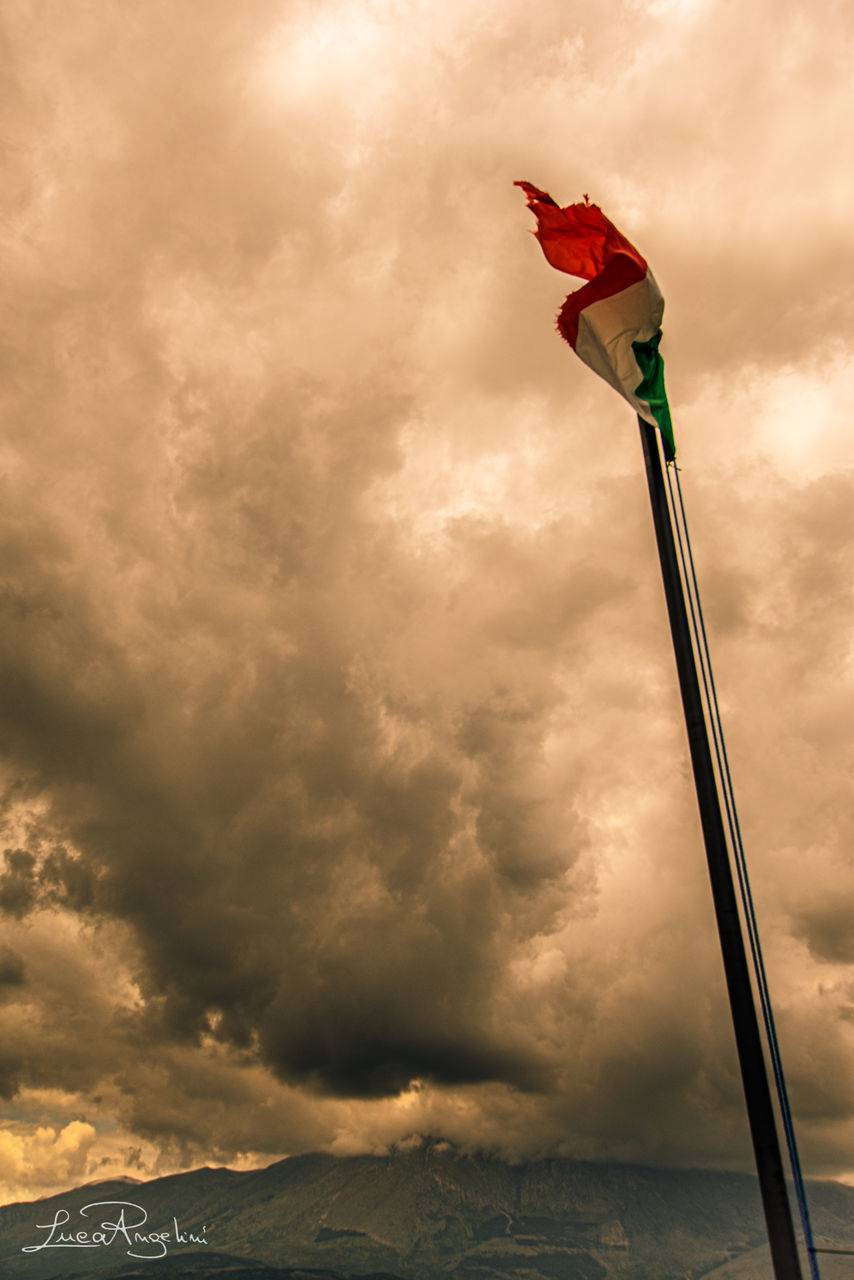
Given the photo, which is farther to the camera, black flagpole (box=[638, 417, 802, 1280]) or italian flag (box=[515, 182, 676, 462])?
italian flag (box=[515, 182, 676, 462])

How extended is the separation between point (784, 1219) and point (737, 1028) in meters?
1.75

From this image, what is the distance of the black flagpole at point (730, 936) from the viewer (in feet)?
27.9

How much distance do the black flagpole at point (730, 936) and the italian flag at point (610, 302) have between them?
2.65 m

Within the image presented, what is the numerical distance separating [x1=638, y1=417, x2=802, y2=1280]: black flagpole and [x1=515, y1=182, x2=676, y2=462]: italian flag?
8.69ft

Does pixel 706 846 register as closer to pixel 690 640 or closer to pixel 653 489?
pixel 690 640

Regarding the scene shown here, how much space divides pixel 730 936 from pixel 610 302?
31.9 ft

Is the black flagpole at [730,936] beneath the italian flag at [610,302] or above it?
beneath

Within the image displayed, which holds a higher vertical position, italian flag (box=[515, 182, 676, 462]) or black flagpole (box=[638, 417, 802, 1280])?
italian flag (box=[515, 182, 676, 462])

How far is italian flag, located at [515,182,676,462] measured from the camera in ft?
43.8

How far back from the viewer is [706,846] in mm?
9688

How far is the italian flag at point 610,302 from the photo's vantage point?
43.8 ft

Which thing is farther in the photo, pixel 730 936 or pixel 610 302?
pixel 610 302

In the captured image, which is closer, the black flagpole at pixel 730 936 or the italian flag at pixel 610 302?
the black flagpole at pixel 730 936

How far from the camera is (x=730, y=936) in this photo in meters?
9.34
